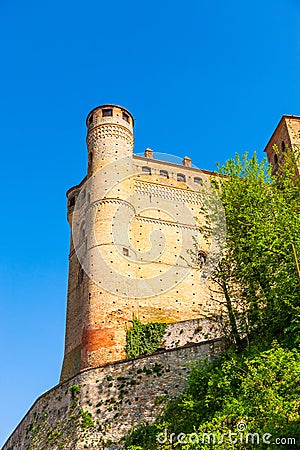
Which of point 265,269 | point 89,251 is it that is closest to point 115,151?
point 89,251

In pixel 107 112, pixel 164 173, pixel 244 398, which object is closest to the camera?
pixel 244 398

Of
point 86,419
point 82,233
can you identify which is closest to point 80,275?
point 82,233

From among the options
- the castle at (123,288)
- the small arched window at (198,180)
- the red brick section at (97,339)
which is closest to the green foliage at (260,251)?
the castle at (123,288)

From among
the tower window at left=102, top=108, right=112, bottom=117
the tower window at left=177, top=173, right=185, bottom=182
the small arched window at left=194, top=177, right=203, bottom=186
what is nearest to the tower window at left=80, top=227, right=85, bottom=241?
the tower window at left=102, top=108, right=112, bottom=117

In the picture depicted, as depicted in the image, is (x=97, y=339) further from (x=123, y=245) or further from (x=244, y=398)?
(x=244, y=398)

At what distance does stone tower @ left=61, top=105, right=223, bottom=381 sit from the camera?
21.9 meters

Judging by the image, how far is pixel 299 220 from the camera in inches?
593

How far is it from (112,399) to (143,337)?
13.3 ft

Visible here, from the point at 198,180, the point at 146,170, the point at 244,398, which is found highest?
the point at 198,180

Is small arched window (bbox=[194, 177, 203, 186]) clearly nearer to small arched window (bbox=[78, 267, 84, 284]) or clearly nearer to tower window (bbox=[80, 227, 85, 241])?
tower window (bbox=[80, 227, 85, 241])

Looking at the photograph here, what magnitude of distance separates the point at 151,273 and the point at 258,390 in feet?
42.4

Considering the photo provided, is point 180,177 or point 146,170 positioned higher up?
point 180,177

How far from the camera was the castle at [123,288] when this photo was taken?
1770 centimetres

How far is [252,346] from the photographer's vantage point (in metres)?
14.6
